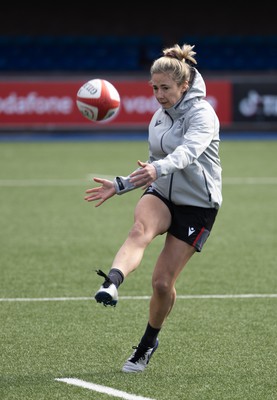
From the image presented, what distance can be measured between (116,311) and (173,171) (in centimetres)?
285

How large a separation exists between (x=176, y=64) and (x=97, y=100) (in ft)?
4.12

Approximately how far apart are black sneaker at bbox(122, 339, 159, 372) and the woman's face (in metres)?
1.77

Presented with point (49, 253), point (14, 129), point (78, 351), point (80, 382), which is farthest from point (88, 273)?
point (14, 129)

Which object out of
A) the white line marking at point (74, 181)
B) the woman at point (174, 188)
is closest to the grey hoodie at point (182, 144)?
the woman at point (174, 188)

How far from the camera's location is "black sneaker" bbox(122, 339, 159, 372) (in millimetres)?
6727

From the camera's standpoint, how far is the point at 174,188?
6.68m

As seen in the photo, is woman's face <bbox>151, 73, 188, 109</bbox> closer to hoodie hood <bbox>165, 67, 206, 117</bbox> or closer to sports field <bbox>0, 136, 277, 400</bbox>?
hoodie hood <bbox>165, 67, 206, 117</bbox>

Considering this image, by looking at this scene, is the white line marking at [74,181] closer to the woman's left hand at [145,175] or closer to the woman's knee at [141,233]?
the woman's knee at [141,233]

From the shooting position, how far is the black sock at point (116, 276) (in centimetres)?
600

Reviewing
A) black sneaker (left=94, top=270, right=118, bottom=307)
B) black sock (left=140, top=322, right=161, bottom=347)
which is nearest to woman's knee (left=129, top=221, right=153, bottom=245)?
black sneaker (left=94, top=270, right=118, bottom=307)

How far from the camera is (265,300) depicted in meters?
9.11

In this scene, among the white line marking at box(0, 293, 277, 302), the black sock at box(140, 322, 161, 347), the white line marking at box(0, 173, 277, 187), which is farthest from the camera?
the white line marking at box(0, 173, 277, 187)

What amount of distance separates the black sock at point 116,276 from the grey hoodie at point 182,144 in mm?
640

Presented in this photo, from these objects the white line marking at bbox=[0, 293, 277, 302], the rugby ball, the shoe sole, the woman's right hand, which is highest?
the rugby ball
